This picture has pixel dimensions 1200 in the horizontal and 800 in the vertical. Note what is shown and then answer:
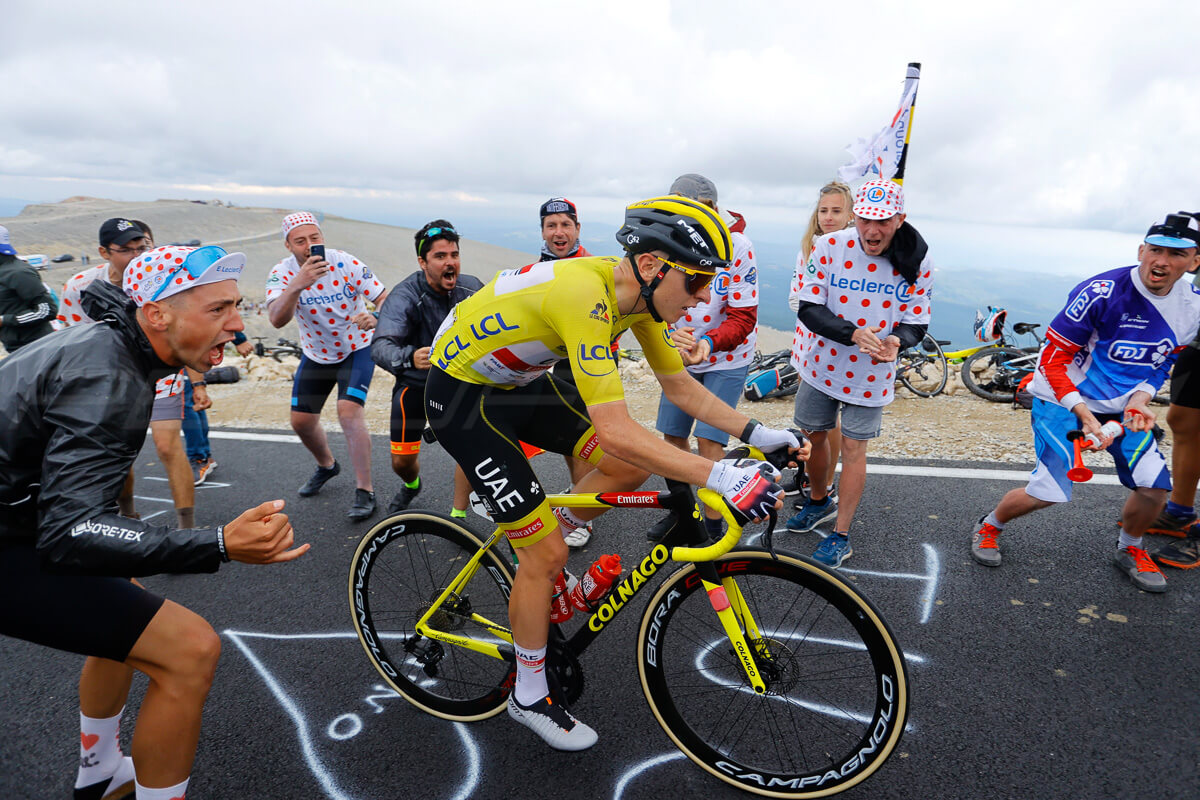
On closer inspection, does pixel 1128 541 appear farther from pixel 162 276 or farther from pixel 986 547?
pixel 162 276

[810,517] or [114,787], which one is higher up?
[810,517]

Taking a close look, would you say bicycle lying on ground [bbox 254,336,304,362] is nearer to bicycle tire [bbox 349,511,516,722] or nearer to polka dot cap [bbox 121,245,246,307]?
bicycle tire [bbox 349,511,516,722]

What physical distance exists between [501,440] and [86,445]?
1.37 m

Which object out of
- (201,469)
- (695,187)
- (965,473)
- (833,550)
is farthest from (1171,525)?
(201,469)

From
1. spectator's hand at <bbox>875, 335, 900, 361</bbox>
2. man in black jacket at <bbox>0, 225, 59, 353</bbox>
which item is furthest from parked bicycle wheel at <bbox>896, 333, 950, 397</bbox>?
man in black jacket at <bbox>0, 225, 59, 353</bbox>

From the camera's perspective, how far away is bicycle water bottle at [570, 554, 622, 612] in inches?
107

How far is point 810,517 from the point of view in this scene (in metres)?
4.50

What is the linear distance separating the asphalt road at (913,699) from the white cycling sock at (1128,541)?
178 mm

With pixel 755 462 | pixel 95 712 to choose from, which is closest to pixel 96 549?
pixel 95 712

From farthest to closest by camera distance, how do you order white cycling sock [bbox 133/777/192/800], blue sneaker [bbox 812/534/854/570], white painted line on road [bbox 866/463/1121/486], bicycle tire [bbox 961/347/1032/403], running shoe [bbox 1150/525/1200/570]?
1. bicycle tire [bbox 961/347/1032/403]
2. white painted line on road [bbox 866/463/1121/486]
3. blue sneaker [bbox 812/534/854/570]
4. running shoe [bbox 1150/525/1200/570]
5. white cycling sock [bbox 133/777/192/800]

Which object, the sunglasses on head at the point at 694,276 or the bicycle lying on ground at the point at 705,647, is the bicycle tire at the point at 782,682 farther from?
the sunglasses on head at the point at 694,276

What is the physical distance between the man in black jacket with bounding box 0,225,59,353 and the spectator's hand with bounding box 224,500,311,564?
15.1ft

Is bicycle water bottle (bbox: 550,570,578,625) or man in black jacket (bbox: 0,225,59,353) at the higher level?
man in black jacket (bbox: 0,225,59,353)

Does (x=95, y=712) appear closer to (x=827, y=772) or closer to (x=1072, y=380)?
(x=827, y=772)
